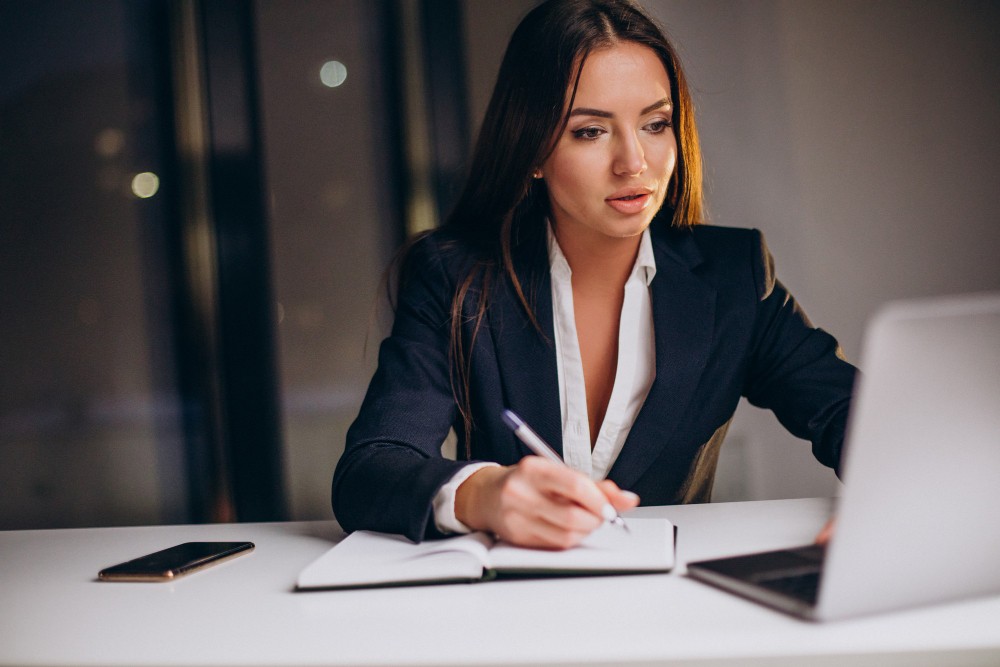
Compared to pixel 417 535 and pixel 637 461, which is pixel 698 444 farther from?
pixel 417 535

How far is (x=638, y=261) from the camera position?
1.65 meters

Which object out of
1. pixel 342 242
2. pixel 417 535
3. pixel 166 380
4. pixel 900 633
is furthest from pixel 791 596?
pixel 166 380

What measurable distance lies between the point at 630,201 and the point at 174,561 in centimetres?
102

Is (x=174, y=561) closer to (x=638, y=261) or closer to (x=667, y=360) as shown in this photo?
(x=667, y=360)

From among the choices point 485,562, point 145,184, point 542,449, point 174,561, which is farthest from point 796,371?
point 145,184

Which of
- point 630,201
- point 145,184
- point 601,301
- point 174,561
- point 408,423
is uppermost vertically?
point 145,184

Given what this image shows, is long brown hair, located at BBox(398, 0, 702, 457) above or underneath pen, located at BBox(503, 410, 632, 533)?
above

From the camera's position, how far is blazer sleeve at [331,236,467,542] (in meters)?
1.07

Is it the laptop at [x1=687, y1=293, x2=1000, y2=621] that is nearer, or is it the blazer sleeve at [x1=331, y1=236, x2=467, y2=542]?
the laptop at [x1=687, y1=293, x2=1000, y2=621]

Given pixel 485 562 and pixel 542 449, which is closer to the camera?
pixel 485 562

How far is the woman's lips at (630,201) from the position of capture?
152 cm

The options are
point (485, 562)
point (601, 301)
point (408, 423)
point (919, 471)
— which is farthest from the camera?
point (601, 301)

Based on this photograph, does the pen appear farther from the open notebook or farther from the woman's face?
the woman's face

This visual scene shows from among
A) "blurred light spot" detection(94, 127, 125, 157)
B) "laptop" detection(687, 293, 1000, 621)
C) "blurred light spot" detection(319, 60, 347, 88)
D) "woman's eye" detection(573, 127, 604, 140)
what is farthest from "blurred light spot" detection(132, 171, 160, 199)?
"laptop" detection(687, 293, 1000, 621)
